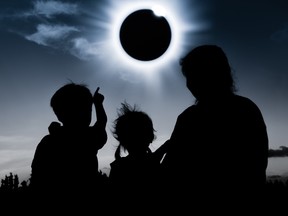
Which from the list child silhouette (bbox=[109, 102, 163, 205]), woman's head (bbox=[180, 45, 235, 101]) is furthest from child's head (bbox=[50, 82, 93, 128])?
woman's head (bbox=[180, 45, 235, 101])

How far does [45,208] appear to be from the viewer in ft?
11.3

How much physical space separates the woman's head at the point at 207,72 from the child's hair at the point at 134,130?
1690 mm

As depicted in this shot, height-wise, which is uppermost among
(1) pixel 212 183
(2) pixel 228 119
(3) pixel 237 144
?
(2) pixel 228 119

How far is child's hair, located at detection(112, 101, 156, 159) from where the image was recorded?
167 inches

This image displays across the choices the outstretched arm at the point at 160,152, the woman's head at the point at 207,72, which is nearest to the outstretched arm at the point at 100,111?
the outstretched arm at the point at 160,152

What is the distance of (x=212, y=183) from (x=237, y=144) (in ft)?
1.20

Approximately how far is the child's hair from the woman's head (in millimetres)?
1690

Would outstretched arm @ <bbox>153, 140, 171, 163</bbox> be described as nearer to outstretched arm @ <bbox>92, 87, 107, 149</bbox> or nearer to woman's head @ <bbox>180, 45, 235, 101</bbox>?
outstretched arm @ <bbox>92, 87, 107, 149</bbox>

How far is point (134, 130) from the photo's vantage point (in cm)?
427

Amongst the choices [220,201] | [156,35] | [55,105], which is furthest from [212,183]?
[156,35]

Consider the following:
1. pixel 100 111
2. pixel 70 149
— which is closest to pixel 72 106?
pixel 100 111

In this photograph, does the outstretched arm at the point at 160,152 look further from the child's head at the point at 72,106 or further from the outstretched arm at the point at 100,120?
the child's head at the point at 72,106

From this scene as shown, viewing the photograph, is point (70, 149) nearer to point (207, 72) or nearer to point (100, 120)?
point (100, 120)

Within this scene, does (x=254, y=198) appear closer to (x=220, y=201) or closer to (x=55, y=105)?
(x=220, y=201)
